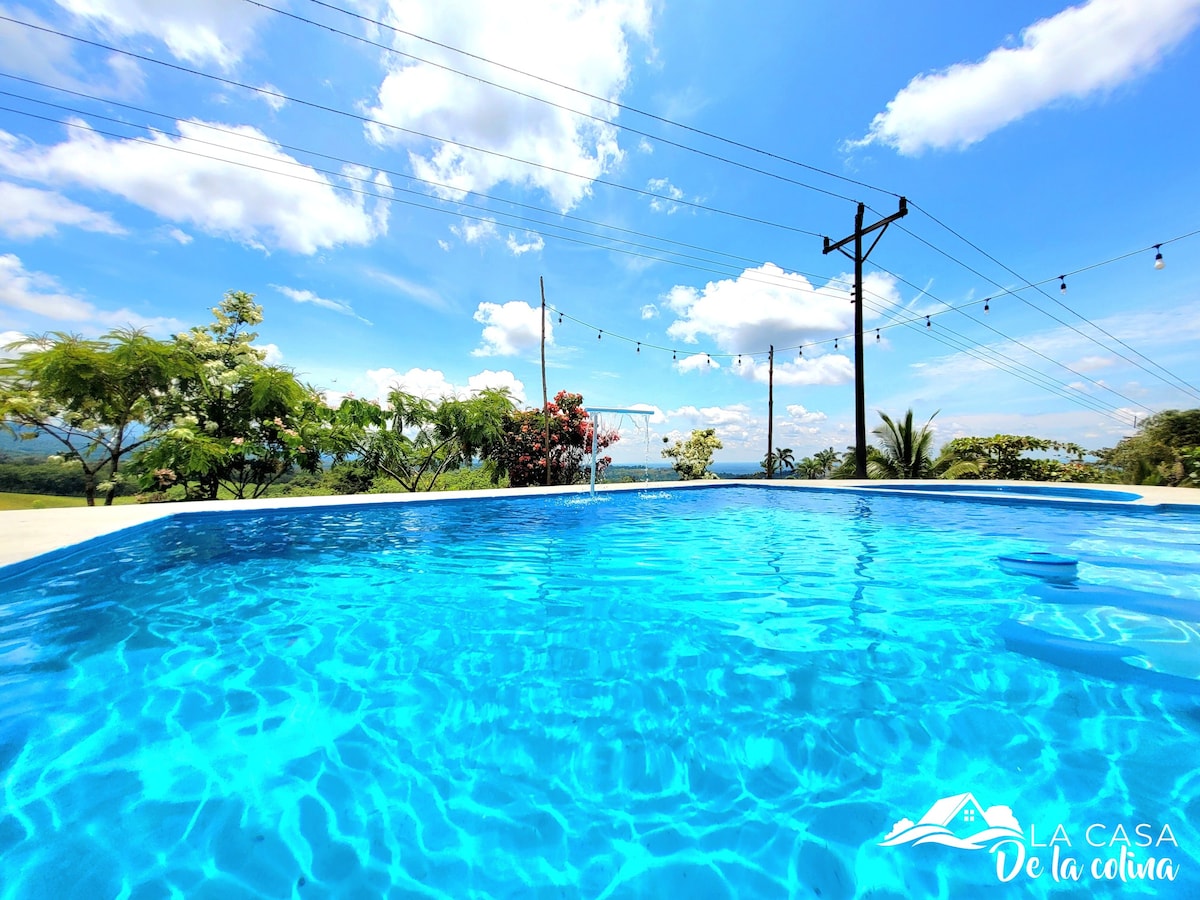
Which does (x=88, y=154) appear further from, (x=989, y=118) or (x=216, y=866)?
(x=989, y=118)

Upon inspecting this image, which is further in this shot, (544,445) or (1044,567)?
(544,445)

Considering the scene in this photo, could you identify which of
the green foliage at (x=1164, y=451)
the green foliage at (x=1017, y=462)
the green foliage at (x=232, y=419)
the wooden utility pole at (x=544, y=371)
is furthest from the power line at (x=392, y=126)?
the green foliage at (x=1164, y=451)

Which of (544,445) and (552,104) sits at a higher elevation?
(552,104)

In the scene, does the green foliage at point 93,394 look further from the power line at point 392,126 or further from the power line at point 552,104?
the power line at point 552,104

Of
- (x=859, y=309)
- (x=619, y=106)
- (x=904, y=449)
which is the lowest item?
(x=904, y=449)

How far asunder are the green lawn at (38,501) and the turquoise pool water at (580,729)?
26.2 ft

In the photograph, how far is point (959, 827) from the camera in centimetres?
156

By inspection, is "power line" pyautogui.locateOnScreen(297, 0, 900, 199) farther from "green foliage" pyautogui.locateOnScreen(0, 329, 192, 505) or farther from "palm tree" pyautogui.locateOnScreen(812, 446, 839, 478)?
"palm tree" pyautogui.locateOnScreen(812, 446, 839, 478)

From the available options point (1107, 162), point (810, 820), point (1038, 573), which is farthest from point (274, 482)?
point (1107, 162)

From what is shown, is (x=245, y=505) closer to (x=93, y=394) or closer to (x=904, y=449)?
(x=93, y=394)

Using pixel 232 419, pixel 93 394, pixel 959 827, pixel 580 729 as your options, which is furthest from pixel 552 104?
pixel 959 827

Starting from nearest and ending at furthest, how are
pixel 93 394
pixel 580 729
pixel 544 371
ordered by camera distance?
pixel 580 729 < pixel 93 394 < pixel 544 371

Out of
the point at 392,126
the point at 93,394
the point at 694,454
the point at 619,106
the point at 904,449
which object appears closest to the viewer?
the point at 93,394
